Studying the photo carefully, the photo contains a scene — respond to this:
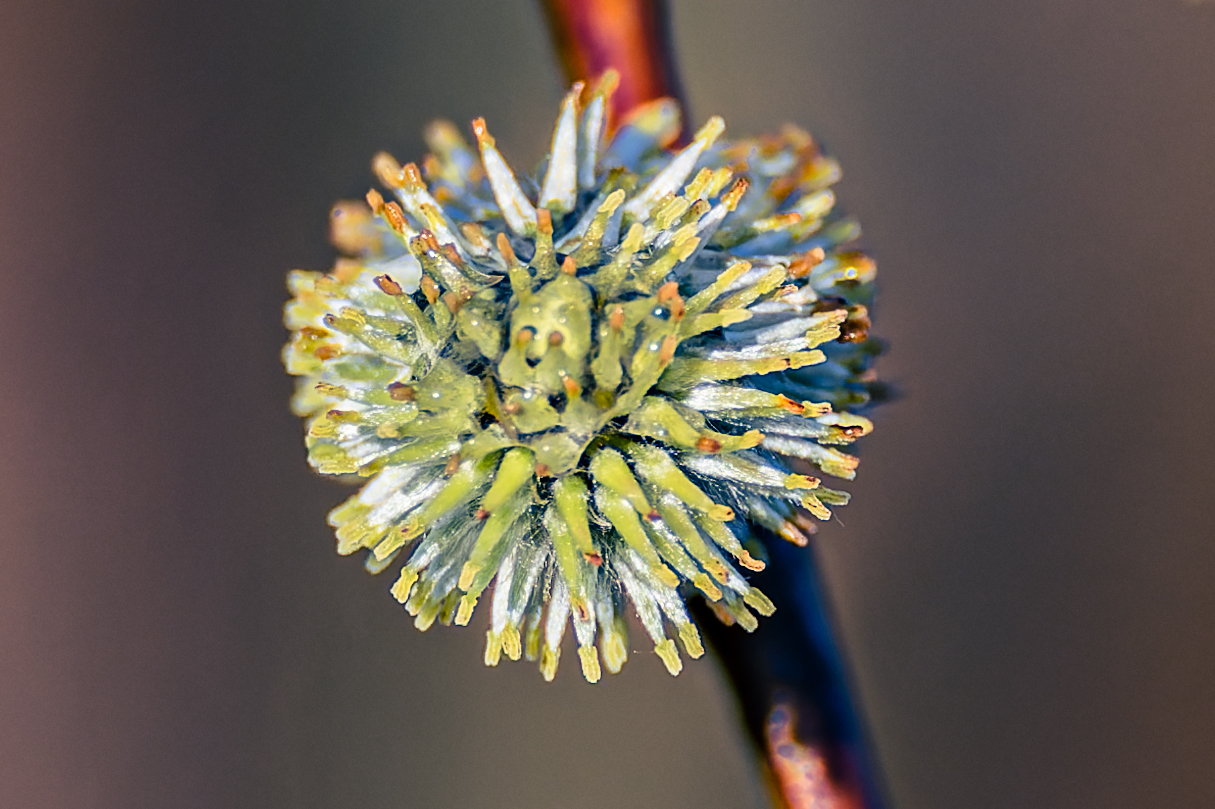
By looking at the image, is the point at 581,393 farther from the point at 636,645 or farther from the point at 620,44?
the point at 636,645

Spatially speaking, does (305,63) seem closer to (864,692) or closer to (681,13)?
(681,13)

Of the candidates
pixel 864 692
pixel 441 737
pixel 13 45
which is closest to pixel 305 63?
pixel 13 45

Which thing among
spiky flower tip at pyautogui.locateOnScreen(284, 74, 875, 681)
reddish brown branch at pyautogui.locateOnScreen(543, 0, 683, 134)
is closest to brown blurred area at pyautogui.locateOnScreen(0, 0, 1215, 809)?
Answer: reddish brown branch at pyautogui.locateOnScreen(543, 0, 683, 134)

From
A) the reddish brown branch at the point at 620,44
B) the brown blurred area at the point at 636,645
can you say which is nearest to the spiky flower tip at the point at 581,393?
the reddish brown branch at the point at 620,44

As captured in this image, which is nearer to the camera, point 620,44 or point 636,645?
point 620,44

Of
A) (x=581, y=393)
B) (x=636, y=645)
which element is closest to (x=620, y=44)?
(x=581, y=393)

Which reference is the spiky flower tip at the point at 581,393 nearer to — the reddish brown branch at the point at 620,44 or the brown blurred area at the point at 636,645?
the reddish brown branch at the point at 620,44

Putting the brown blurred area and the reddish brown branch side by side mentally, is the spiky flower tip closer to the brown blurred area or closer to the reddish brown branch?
the reddish brown branch
